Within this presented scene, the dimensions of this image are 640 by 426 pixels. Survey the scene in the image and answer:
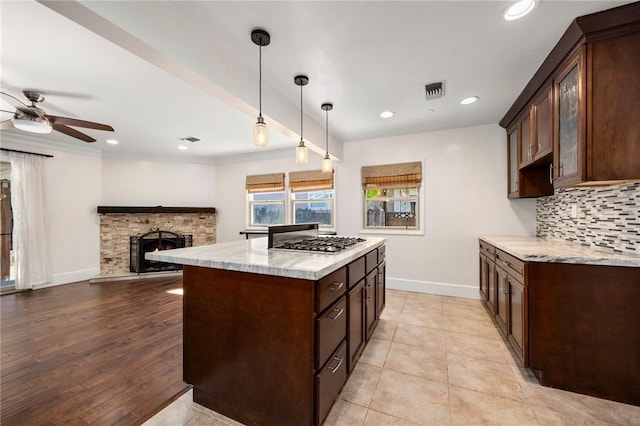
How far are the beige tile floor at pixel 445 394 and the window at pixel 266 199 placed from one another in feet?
11.0

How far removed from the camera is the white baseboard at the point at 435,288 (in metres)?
3.72

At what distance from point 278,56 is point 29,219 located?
4920 mm

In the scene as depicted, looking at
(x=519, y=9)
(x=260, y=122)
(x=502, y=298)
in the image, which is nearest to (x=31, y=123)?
(x=260, y=122)

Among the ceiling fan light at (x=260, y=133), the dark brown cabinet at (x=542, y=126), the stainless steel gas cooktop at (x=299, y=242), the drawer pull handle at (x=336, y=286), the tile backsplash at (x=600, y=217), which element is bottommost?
the drawer pull handle at (x=336, y=286)

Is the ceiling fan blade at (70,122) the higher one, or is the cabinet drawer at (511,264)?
the ceiling fan blade at (70,122)

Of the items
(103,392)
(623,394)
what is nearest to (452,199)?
(623,394)

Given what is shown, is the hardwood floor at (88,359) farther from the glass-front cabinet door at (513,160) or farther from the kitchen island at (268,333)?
the glass-front cabinet door at (513,160)

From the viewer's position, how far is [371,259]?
7.70 ft

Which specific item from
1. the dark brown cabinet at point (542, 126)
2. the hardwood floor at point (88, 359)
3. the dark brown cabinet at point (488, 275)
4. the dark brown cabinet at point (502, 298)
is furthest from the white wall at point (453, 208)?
the hardwood floor at point (88, 359)

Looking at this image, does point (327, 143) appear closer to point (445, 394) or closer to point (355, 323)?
point (355, 323)

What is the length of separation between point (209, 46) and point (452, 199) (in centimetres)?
356

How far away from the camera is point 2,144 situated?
12.9 ft

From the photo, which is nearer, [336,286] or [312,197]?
[336,286]

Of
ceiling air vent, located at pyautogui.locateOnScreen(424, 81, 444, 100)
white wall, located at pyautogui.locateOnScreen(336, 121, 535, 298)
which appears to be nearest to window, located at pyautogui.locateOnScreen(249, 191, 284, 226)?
white wall, located at pyautogui.locateOnScreen(336, 121, 535, 298)
